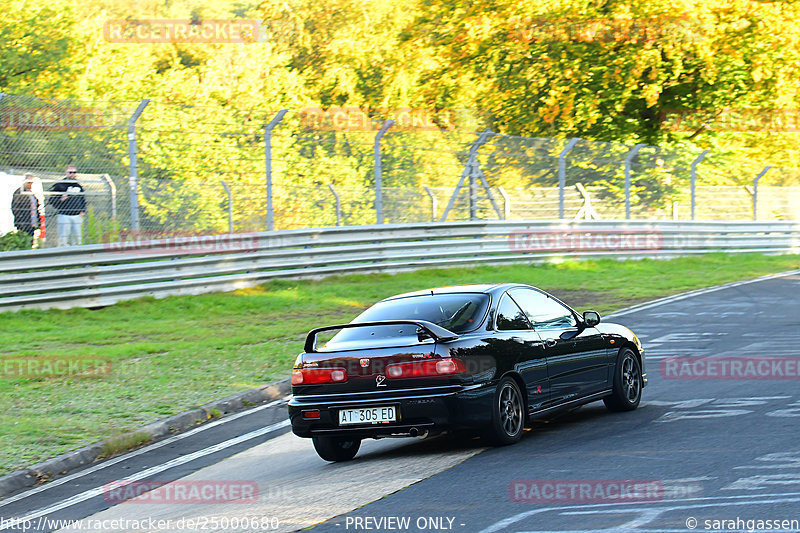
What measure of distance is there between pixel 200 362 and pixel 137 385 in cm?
137

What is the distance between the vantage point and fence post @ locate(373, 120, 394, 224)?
816 inches

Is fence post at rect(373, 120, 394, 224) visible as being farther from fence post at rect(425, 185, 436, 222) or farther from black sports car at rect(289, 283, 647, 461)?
black sports car at rect(289, 283, 647, 461)

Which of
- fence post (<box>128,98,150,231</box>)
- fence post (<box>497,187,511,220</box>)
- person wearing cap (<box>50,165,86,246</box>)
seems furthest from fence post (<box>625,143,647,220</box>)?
person wearing cap (<box>50,165,86,246</box>)

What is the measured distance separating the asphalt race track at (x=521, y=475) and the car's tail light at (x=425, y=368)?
651 millimetres

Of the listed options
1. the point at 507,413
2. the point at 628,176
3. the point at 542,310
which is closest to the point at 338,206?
the point at 628,176

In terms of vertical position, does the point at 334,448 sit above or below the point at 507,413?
below

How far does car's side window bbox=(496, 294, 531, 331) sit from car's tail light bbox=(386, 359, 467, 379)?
78 centimetres

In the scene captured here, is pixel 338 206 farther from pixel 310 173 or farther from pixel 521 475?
pixel 521 475

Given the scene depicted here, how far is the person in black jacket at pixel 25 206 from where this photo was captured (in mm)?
15070

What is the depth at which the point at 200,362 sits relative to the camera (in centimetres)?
1219

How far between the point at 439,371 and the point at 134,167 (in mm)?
10099

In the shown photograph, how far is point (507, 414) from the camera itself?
7961mm

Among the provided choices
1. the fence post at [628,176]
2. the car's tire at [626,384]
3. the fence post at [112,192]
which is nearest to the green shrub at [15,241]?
the fence post at [112,192]

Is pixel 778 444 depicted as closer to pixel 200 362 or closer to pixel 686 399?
pixel 686 399
